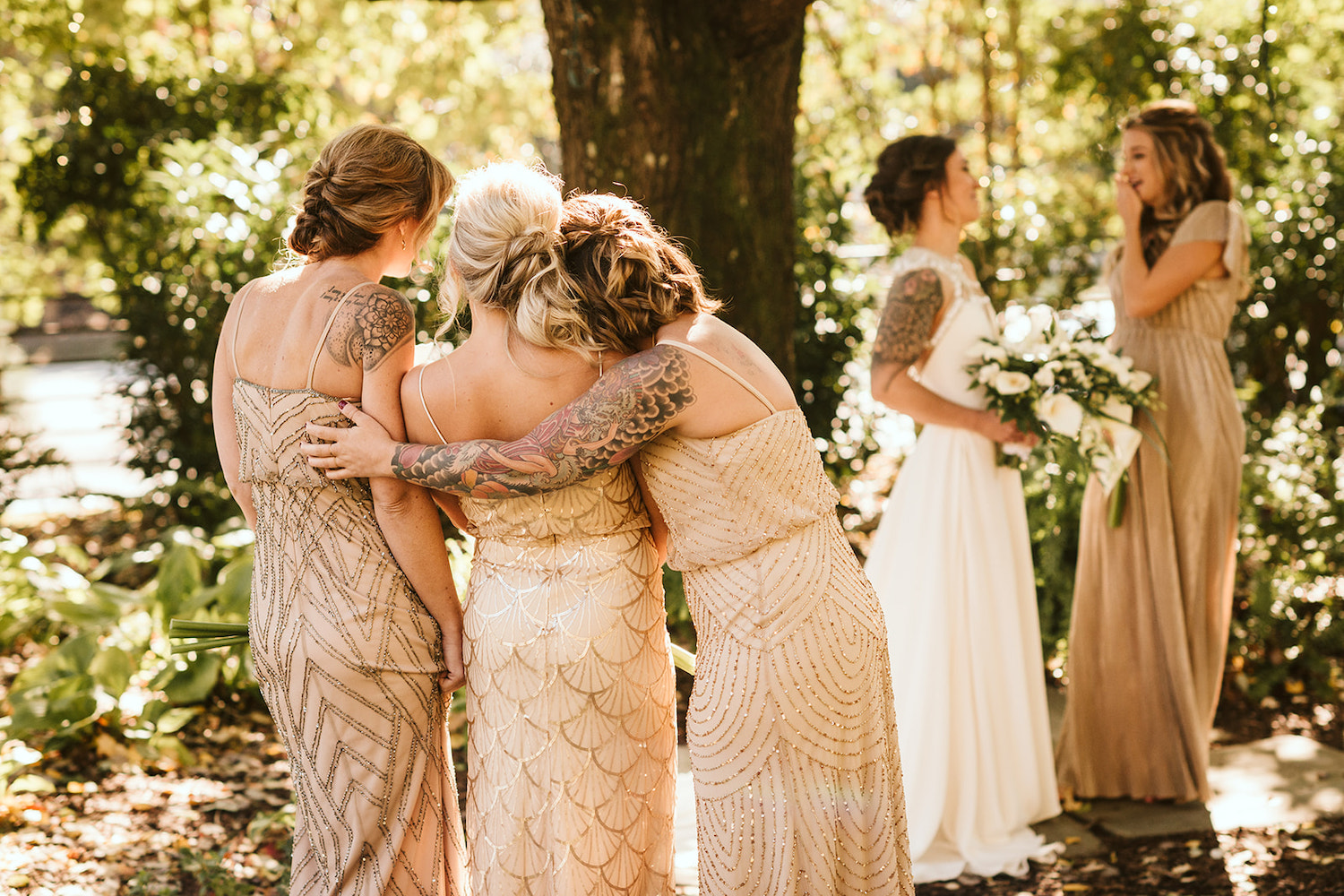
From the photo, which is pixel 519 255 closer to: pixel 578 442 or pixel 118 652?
pixel 578 442

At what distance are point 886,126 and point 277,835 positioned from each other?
7816 mm

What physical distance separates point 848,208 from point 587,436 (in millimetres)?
5003

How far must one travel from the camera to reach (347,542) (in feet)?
8.39

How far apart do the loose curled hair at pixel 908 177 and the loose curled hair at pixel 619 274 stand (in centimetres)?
157

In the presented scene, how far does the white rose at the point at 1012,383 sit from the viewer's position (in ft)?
11.6

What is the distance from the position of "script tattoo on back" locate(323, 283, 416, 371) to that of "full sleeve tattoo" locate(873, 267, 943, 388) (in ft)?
5.70

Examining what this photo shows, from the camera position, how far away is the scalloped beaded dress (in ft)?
7.87

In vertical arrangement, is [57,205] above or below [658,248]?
above

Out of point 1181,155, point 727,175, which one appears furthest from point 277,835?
point 1181,155

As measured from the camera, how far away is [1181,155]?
157 inches

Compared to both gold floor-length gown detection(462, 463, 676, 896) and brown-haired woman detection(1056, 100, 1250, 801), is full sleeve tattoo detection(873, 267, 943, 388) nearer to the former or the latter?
brown-haired woman detection(1056, 100, 1250, 801)

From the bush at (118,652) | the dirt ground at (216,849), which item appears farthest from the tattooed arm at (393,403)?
the bush at (118,652)

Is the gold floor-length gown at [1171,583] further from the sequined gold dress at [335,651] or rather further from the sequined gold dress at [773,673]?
the sequined gold dress at [335,651]

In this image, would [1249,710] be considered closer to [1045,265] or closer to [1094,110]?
[1045,265]
